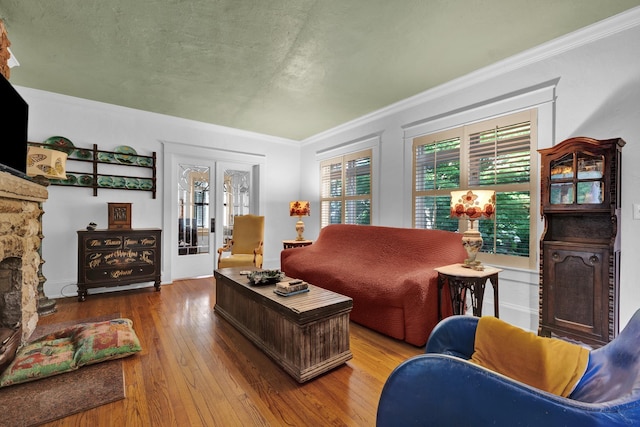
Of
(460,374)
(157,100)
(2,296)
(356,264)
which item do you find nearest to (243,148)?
(157,100)

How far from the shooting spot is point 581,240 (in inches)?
91.4

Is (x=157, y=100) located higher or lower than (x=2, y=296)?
higher

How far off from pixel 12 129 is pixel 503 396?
3.21 metres

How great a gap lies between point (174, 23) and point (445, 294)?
10.6 ft

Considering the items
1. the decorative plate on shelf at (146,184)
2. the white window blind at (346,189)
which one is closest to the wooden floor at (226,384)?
the decorative plate on shelf at (146,184)

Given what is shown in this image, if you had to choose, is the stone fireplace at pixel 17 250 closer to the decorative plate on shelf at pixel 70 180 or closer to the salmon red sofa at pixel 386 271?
the decorative plate on shelf at pixel 70 180

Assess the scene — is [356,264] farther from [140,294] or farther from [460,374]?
[140,294]

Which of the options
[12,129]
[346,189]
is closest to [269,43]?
[12,129]

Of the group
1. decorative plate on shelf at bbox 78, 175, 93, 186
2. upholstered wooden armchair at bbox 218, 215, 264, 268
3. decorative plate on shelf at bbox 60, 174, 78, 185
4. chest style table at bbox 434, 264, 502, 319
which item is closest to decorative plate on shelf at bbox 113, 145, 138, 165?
decorative plate on shelf at bbox 78, 175, 93, 186

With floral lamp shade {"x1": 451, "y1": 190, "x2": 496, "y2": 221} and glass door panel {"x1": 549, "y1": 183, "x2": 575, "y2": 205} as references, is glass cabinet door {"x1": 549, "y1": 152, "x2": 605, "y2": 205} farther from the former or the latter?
floral lamp shade {"x1": 451, "y1": 190, "x2": 496, "y2": 221}

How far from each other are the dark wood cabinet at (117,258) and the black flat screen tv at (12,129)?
64.1 inches

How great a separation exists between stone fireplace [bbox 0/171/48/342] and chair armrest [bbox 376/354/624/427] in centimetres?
254

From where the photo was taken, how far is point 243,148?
534 cm

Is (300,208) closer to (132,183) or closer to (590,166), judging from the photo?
(132,183)
